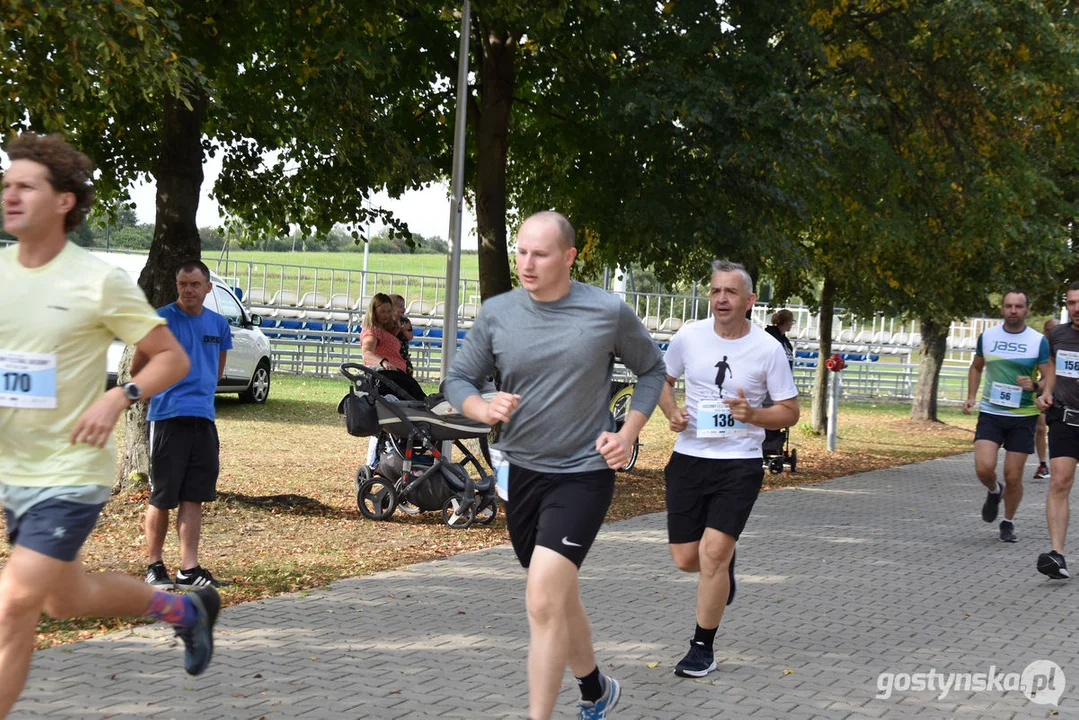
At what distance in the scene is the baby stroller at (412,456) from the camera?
1003 centimetres

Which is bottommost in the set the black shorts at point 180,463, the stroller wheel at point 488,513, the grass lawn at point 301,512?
the grass lawn at point 301,512

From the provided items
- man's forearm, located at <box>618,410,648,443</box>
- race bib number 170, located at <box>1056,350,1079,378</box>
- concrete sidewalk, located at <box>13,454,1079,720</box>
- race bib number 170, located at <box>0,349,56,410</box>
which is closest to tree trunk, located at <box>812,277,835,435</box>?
concrete sidewalk, located at <box>13,454,1079,720</box>

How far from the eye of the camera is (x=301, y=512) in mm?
10852

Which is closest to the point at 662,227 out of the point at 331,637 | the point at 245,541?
the point at 245,541

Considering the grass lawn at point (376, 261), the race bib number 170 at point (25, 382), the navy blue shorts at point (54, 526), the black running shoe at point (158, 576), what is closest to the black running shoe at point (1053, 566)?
the black running shoe at point (158, 576)

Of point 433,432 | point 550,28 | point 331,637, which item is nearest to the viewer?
point 331,637

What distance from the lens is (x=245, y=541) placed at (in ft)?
30.8

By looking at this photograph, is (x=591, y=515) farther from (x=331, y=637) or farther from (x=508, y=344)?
(x=331, y=637)

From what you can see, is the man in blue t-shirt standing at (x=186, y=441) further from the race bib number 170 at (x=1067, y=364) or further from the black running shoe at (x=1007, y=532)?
the black running shoe at (x=1007, y=532)

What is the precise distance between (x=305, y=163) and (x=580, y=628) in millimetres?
9156

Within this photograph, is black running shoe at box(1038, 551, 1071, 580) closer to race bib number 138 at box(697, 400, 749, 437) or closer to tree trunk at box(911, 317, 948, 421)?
race bib number 138 at box(697, 400, 749, 437)

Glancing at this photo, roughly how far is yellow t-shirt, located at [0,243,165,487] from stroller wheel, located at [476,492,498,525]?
6.47m

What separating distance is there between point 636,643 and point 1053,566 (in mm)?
3863

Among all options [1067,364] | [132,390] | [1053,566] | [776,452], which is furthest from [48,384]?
[776,452]
